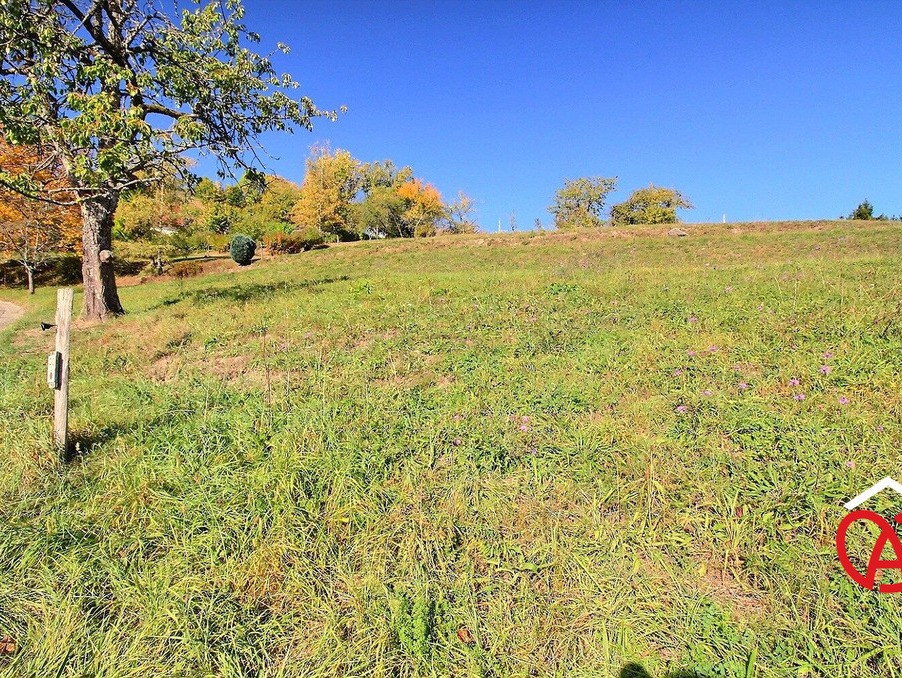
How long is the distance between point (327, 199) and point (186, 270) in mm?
17118

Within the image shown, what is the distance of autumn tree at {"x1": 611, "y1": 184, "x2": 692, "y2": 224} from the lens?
48.8 m

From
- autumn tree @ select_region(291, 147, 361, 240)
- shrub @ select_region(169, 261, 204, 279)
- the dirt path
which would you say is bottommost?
the dirt path

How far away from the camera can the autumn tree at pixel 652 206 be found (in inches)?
1923

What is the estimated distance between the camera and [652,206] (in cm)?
5006

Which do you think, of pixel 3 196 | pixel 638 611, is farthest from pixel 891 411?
pixel 3 196

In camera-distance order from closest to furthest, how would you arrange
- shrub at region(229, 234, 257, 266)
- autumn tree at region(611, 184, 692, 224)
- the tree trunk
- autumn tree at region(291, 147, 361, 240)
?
the tree trunk → shrub at region(229, 234, 257, 266) → autumn tree at region(291, 147, 361, 240) → autumn tree at region(611, 184, 692, 224)

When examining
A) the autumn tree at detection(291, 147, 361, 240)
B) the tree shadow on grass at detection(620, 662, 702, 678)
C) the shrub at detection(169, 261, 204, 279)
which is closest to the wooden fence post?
the tree shadow on grass at detection(620, 662, 702, 678)

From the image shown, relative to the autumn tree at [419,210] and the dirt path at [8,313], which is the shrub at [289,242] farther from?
the autumn tree at [419,210]

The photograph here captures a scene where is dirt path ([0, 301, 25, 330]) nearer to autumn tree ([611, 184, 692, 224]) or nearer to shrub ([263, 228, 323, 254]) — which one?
shrub ([263, 228, 323, 254])

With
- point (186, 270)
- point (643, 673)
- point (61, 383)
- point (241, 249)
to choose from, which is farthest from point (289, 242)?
point (643, 673)

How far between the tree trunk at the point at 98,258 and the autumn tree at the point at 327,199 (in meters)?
27.5

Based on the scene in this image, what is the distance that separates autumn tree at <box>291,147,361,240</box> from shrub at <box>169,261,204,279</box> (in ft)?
44.1

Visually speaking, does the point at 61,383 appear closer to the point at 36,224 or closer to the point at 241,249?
the point at 36,224

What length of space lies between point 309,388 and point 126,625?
2.57m
